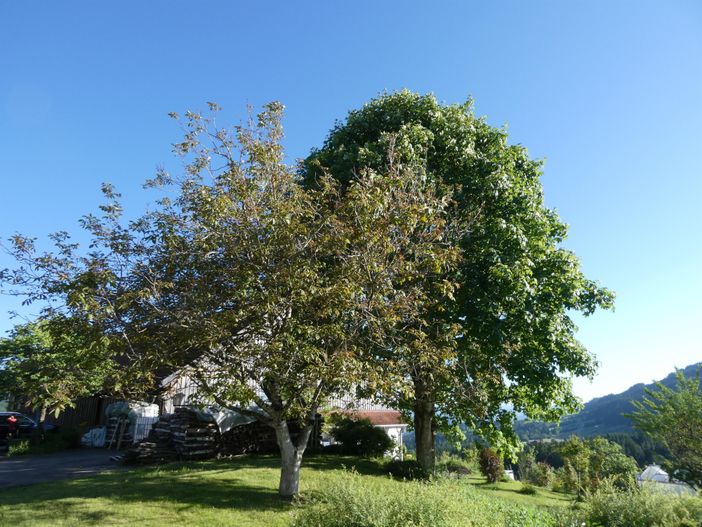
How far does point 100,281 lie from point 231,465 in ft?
30.5

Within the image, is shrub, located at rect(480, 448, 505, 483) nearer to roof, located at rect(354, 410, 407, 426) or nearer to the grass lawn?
roof, located at rect(354, 410, 407, 426)

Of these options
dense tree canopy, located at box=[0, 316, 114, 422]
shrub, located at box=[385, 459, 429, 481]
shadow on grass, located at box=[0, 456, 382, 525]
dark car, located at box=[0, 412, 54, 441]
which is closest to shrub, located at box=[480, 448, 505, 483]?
shrub, located at box=[385, 459, 429, 481]

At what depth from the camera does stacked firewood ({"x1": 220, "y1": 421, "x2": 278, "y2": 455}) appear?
1867 cm

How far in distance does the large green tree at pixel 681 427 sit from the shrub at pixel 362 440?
1417 cm

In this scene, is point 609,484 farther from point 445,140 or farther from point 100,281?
point 100,281

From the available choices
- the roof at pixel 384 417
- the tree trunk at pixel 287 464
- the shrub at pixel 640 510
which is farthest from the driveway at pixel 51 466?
the roof at pixel 384 417

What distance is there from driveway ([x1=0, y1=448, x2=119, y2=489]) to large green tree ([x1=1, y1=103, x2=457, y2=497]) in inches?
276

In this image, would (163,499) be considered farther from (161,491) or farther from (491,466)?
(491,466)

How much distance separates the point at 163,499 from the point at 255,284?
18.8 ft

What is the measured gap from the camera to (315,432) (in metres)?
21.9

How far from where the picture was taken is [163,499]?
10672 millimetres

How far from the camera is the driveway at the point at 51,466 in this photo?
14039 mm

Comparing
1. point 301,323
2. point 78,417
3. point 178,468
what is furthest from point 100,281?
point 78,417

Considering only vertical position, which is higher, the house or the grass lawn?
the house
